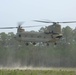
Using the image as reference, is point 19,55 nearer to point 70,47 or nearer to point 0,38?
point 70,47

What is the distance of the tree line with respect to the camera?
3728 inches

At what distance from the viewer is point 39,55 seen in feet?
346

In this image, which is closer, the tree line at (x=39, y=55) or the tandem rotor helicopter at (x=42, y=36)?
the tandem rotor helicopter at (x=42, y=36)

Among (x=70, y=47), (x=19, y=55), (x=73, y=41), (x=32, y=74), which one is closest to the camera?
(x=32, y=74)

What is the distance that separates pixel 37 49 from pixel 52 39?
4975 cm

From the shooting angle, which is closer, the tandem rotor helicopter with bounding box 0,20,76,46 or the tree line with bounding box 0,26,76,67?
the tandem rotor helicopter with bounding box 0,20,76,46

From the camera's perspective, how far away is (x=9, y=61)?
93938 millimetres

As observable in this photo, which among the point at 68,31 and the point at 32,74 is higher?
the point at 68,31

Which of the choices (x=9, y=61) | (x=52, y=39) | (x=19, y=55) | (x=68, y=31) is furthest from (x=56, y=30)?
(x=68, y=31)

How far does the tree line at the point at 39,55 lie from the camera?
94688 mm

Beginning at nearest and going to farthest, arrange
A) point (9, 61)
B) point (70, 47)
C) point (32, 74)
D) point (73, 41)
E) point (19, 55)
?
point (32, 74), point (9, 61), point (19, 55), point (70, 47), point (73, 41)

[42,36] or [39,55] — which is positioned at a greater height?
[42,36]

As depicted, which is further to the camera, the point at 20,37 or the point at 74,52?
the point at 74,52

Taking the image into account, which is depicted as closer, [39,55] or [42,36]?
[42,36]
